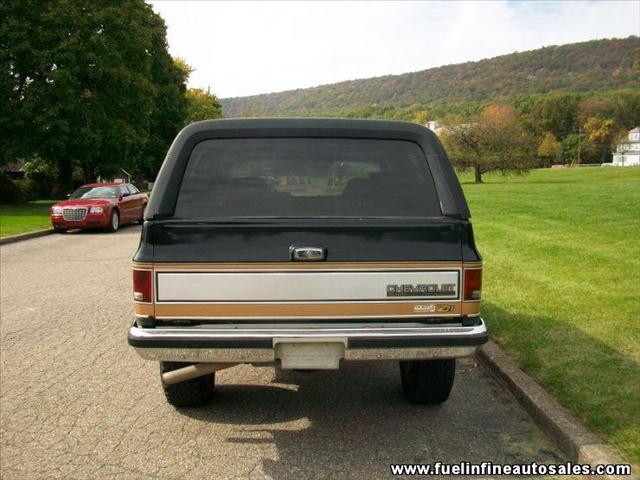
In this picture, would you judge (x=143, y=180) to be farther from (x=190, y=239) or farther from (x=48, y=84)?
(x=190, y=239)

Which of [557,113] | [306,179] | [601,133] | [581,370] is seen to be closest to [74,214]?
[306,179]

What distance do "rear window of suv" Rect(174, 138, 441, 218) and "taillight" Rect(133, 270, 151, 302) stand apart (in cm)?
44

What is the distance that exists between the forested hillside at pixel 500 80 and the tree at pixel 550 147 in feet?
53.6

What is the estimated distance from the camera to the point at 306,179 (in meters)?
4.41

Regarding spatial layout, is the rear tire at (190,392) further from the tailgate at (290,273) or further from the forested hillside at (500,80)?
the forested hillside at (500,80)

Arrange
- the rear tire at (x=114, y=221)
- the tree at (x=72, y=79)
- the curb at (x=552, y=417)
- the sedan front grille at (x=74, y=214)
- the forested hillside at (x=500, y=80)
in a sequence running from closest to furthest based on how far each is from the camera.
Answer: the curb at (x=552, y=417), the sedan front grille at (x=74, y=214), the rear tire at (x=114, y=221), the tree at (x=72, y=79), the forested hillside at (x=500, y=80)

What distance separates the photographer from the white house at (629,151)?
12631 cm

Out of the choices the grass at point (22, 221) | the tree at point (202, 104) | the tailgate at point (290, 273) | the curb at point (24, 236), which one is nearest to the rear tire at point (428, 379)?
the tailgate at point (290, 273)

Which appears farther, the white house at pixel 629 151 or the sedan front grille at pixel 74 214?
the white house at pixel 629 151

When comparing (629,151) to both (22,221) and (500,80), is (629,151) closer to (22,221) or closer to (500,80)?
(500,80)

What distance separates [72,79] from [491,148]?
4789 centimetres

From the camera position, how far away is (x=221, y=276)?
372cm

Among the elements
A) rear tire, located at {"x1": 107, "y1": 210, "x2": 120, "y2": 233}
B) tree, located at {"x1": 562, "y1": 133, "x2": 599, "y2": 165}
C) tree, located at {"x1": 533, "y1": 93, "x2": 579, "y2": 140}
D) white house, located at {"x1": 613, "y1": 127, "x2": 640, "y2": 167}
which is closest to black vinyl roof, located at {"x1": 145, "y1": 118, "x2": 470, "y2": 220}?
rear tire, located at {"x1": 107, "y1": 210, "x2": 120, "y2": 233}

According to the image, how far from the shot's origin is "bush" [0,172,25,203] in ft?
106
